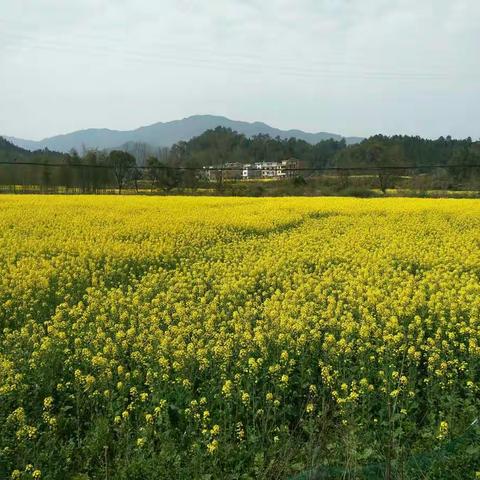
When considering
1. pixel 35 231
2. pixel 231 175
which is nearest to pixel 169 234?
pixel 35 231

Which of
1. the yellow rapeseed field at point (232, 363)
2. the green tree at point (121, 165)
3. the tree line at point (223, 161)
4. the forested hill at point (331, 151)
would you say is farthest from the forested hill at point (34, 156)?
the yellow rapeseed field at point (232, 363)

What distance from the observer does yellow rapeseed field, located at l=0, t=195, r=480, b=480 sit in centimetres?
421

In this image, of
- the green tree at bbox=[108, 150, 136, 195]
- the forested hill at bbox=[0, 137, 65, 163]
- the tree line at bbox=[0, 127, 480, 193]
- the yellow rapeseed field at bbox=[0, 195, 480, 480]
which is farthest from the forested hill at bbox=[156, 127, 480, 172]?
the yellow rapeseed field at bbox=[0, 195, 480, 480]

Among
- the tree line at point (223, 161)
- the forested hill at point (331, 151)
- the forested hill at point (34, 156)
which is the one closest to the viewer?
the tree line at point (223, 161)

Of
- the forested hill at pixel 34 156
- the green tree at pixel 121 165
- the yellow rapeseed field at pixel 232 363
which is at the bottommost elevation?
the yellow rapeseed field at pixel 232 363

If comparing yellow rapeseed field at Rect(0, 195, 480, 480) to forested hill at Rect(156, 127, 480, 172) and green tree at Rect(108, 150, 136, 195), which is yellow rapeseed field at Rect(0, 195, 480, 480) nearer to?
green tree at Rect(108, 150, 136, 195)

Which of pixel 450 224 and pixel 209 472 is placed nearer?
pixel 209 472

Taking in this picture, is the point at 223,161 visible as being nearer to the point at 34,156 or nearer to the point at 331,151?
the point at 331,151

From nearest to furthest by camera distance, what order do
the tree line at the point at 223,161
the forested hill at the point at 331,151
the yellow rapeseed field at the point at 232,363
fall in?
the yellow rapeseed field at the point at 232,363
the tree line at the point at 223,161
the forested hill at the point at 331,151

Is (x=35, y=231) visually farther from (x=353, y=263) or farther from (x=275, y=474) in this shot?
(x=275, y=474)

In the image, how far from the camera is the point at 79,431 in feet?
15.7

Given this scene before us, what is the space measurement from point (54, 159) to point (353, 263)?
2159 inches

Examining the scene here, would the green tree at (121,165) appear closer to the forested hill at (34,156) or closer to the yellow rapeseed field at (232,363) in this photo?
the forested hill at (34,156)

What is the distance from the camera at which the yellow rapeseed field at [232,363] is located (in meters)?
4.21
